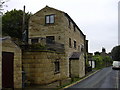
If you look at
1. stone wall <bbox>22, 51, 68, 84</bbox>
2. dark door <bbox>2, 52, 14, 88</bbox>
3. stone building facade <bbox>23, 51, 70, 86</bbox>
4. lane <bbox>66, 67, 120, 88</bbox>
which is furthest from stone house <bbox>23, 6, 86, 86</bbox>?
dark door <bbox>2, 52, 14, 88</bbox>

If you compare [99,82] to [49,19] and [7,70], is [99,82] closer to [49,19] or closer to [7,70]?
[7,70]

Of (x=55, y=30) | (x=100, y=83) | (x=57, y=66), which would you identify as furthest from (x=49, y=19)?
(x=100, y=83)

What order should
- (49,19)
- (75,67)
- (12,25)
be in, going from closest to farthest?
1. (75,67)
2. (49,19)
3. (12,25)

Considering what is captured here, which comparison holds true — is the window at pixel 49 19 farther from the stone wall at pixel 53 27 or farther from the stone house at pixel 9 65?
the stone house at pixel 9 65

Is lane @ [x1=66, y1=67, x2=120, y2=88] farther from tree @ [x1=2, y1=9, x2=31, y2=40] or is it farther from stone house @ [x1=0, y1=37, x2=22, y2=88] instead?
tree @ [x1=2, y1=9, x2=31, y2=40]

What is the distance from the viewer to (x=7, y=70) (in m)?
11.9

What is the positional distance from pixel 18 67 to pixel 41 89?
2.49 metres

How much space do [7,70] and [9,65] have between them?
389 mm

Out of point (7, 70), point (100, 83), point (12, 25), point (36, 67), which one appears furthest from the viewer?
point (12, 25)

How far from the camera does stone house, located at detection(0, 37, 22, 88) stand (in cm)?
1145

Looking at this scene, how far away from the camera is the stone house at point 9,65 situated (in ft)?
37.6

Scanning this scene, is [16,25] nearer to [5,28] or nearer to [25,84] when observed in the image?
[5,28]

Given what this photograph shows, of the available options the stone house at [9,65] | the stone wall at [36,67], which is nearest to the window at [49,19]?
the stone wall at [36,67]

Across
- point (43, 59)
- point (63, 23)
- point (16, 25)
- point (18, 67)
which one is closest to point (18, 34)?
point (16, 25)
